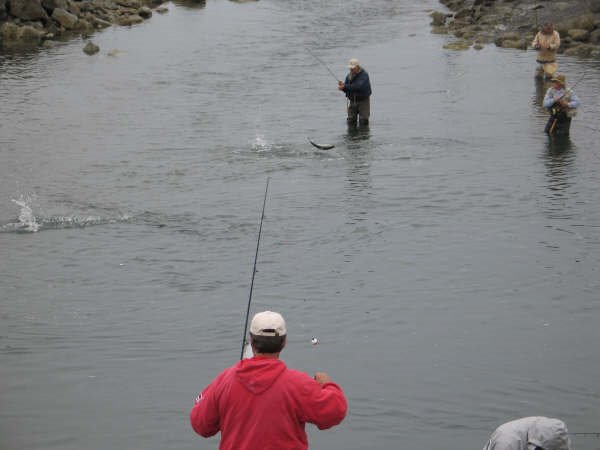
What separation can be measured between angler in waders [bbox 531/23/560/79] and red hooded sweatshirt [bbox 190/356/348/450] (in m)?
22.6

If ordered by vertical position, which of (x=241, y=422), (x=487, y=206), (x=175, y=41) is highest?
(x=241, y=422)

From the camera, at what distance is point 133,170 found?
60.1 ft

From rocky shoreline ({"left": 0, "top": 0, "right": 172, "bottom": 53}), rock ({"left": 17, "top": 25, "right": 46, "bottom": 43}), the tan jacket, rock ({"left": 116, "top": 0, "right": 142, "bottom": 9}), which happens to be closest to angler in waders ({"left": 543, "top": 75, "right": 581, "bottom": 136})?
the tan jacket

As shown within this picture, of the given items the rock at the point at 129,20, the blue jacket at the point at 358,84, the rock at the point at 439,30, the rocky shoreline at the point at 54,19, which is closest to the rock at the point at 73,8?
the rocky shoreline at the point at 54,19

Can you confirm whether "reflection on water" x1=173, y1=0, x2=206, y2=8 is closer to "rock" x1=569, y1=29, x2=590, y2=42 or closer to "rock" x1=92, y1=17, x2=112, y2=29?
"rock" x1=92, y1=17, x2=112, y2=29

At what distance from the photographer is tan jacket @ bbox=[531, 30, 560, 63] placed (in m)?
25.5

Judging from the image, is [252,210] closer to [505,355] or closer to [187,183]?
[187,183]

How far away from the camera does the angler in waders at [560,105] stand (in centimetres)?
1883

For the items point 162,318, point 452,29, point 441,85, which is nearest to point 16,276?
point 162,318

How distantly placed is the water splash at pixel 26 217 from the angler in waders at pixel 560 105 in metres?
10.5

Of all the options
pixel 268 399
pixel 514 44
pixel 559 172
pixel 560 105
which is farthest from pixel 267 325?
pixel 514 44

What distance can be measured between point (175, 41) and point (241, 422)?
33.9 m

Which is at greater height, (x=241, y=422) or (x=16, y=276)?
(x=241, y=422)

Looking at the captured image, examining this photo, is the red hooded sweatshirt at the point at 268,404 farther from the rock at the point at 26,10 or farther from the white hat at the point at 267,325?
the rock at the point at 26,10
